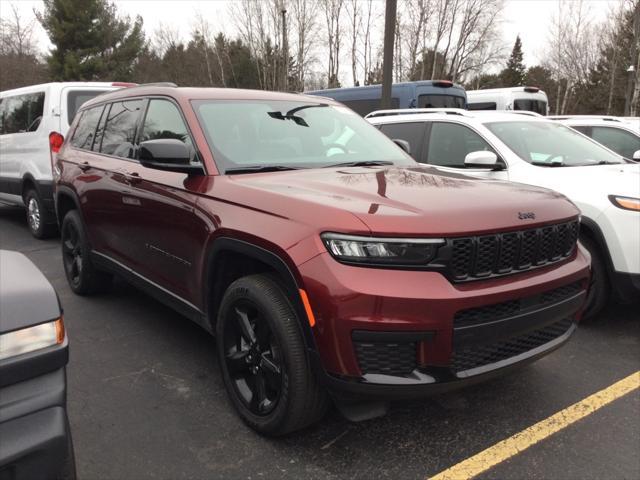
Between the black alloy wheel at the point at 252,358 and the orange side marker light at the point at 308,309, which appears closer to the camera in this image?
the orange side marker light at the point at 308,309

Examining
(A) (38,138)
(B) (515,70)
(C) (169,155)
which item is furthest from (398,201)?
(B) (515,70)

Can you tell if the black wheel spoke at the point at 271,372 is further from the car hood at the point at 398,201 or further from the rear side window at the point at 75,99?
the rear side window at the point at 75,99

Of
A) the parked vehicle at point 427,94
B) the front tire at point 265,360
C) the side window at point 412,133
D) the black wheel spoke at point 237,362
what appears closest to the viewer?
the front tire at point 265,360

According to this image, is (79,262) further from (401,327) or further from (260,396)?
(401,327)

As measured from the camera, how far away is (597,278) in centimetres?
399

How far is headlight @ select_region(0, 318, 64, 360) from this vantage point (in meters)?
1.59

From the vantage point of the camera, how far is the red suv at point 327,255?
217cm

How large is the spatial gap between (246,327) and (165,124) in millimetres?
1604

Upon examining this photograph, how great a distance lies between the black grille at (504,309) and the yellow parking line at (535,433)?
70 cm

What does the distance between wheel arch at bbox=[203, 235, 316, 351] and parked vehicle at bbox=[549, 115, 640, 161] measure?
621cm

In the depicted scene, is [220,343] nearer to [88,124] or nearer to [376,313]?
[376,313]

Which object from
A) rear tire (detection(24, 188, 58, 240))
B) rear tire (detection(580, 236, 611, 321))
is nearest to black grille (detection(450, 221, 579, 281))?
rear tire (detection(580, 236, 611, 321))

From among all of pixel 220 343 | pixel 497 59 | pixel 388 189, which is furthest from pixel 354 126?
pixel 497 59

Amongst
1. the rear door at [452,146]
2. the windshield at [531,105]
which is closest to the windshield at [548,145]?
the rear door at [452,146]
